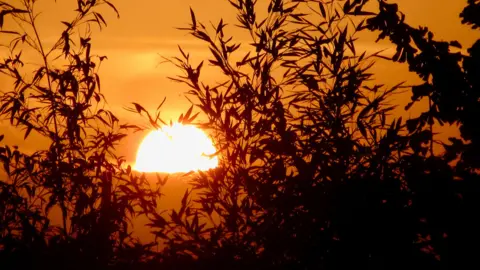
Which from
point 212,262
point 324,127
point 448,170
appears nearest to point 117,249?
point 212,262

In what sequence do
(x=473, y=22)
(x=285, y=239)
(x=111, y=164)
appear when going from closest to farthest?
(x=473, y=22) → (x=285, y=239) → (x=111, y=164)

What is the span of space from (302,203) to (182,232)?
1217mm

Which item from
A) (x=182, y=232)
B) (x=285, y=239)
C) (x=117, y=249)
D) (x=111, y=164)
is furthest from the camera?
(x=111, y=164)

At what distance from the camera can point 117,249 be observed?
5641 mm

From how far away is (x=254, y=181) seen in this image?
508 centimetres

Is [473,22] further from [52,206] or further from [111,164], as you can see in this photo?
[52,206]

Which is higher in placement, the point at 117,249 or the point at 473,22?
the point at 473,22

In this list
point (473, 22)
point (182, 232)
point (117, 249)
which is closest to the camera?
point (473, 22)

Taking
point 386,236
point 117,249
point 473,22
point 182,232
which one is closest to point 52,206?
point 117,249

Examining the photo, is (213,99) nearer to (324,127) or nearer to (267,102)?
(267,102)

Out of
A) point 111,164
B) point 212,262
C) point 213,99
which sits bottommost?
point 212,262

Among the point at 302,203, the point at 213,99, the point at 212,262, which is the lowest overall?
the point at 212,262

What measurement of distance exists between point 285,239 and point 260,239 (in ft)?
0.82

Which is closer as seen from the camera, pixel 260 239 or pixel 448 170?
pixel 448 170
